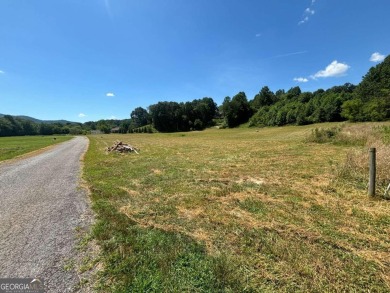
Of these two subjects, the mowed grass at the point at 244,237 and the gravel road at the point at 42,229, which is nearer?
the mowed grass at the point at 244,237

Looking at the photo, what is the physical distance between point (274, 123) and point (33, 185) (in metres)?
74.1

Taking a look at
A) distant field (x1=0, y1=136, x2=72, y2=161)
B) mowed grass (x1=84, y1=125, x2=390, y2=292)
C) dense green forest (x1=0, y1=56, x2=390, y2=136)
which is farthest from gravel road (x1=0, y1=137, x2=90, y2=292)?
dense green forest (x1=0, y1=56, x2=390, y2=136)

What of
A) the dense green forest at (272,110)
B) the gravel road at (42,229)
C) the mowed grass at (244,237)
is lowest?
the mowed grass at (244,237)

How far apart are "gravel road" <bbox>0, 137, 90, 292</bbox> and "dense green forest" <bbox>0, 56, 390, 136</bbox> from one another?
202 feet

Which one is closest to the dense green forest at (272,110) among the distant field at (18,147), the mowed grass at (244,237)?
the mowed grass at (244,237)

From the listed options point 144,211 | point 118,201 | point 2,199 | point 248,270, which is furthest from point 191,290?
point 2,199

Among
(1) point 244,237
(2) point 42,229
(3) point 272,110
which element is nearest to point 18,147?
(2) point 42,229

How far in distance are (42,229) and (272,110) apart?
84.3 m

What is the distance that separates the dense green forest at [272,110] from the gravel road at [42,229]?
61563mm

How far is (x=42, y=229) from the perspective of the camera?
15.1 feet

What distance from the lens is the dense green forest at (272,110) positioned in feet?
184

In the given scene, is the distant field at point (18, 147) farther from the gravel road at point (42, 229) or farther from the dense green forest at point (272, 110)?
the dense green forest at point (272, 110)

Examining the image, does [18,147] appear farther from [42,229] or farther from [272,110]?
[272,110]

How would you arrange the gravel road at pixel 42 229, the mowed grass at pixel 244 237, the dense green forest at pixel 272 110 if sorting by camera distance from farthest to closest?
the dense green forest at pixel 272 110 → the gravel road at pixel 42 229 → the mowed grass at pixel 244 237
